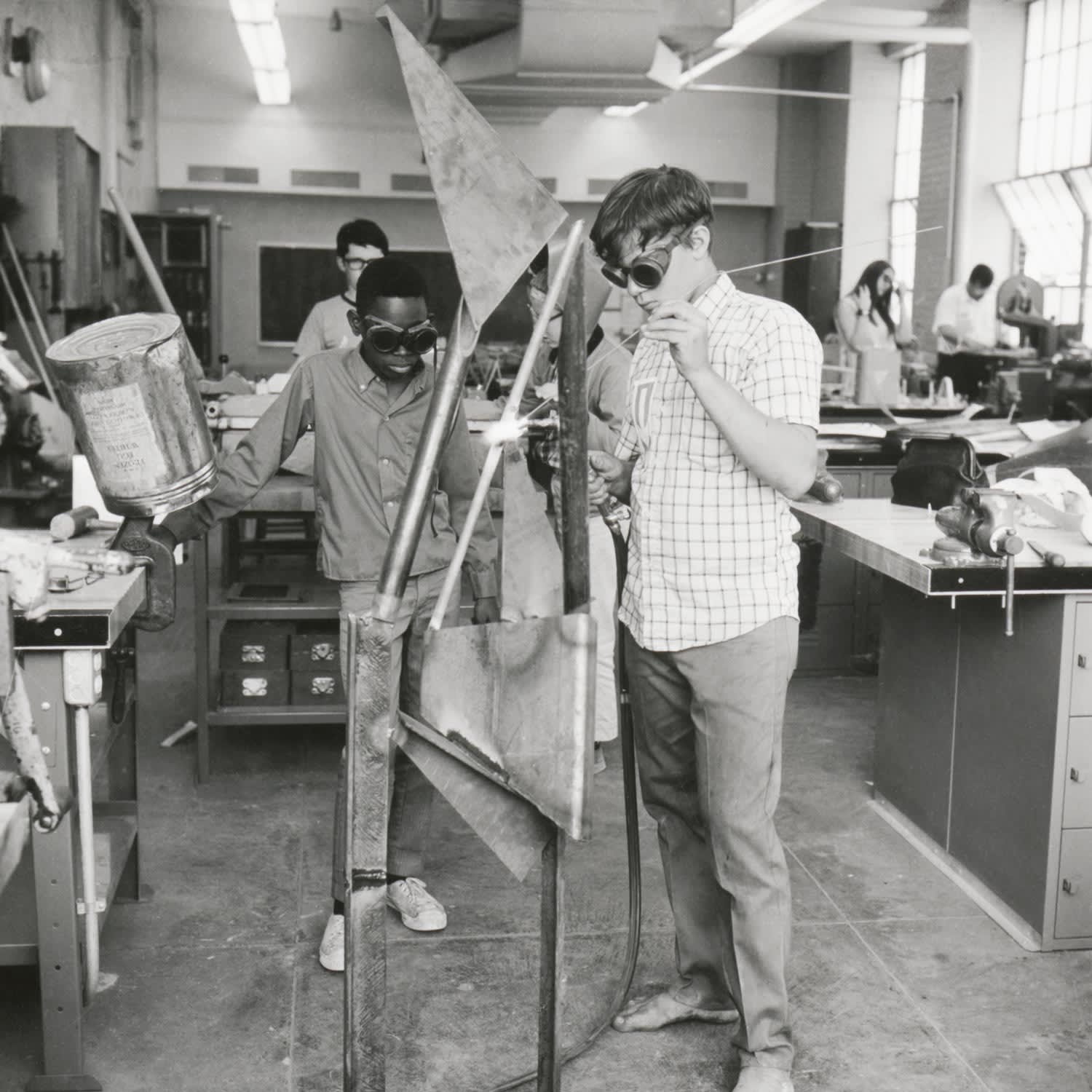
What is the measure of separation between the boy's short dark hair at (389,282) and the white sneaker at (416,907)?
1.18 meters

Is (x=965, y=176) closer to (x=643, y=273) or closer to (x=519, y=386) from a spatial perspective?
(x=643, y=273)

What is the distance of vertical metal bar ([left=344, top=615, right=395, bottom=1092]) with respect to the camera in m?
1.25

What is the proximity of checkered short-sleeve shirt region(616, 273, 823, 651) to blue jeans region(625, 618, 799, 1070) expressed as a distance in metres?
0.04

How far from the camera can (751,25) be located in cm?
883

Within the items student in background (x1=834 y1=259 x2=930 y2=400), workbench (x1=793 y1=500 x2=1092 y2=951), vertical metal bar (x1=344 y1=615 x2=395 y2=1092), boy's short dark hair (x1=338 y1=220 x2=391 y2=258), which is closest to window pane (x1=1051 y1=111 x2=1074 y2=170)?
student in background (x1=834 y1=259 x2=930 y2=400)

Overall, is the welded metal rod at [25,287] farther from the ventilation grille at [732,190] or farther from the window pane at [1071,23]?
the ventilation grille at [732,190]

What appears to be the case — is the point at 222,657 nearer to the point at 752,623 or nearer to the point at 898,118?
the point at 752,623

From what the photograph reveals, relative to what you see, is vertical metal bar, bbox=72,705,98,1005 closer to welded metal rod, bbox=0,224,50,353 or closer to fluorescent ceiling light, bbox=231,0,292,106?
welded metal rod, bbox=0,224,50,353

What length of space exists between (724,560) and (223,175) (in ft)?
37.1

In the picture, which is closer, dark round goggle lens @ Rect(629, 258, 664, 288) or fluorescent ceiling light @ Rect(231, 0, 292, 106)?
dark round goggle lens @ Rect(629, 258, 664, 288)

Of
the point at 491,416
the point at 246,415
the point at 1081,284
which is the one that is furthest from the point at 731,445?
the point at 1081,284

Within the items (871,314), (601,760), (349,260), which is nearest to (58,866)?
(601,760)

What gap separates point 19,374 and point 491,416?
184cm

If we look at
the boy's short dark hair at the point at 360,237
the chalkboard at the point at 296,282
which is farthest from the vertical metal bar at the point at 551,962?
the chalkboard at the point at 296,282
